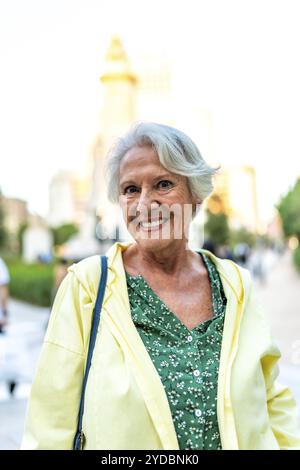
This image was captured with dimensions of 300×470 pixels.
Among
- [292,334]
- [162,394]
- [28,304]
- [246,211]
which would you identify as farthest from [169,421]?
[246,211]

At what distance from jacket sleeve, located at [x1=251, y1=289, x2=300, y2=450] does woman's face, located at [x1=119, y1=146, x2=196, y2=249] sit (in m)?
0.31

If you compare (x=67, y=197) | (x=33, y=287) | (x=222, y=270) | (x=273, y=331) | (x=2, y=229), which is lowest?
(x=33, y=287)

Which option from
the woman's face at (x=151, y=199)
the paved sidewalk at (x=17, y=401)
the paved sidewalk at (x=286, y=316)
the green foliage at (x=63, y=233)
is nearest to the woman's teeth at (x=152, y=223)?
the woman's face at (x=151, y=199)

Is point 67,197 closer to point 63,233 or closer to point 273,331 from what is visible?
point 63,233

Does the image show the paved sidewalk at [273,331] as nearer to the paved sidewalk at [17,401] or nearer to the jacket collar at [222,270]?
the paved sidewalk at [17,401]

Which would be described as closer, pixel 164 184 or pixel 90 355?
pixel 90 355

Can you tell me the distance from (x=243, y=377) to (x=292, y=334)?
858cm

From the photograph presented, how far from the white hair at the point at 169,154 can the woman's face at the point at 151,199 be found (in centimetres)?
2

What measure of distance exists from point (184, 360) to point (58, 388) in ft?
1.03

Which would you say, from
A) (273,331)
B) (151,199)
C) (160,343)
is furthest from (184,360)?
(273,331)

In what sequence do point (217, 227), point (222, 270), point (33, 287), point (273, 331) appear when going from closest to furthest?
1. point (222, 270)
2. point (273, 331)
3. point (33, 287)
4. point (217, 227)

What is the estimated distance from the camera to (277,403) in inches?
65.7

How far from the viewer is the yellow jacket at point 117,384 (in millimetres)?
1407
